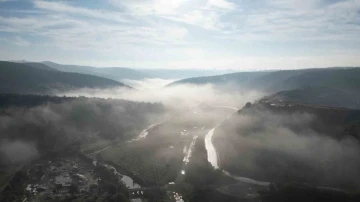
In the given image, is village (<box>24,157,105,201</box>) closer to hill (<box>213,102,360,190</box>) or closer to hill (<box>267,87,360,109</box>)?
hill (<box>213,102,360,190</box>)

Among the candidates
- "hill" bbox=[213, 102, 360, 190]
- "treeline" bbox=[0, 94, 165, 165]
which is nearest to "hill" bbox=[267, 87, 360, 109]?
"hill" bbox=[213, 102, 360, 190]

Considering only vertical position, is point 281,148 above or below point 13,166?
above

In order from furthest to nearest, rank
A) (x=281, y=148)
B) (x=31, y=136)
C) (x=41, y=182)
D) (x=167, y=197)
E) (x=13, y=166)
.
Answer: (x=31, y=136)
(x=13, y=166)
(x=281, y=148)
(x=41, y=182)
(x=167, y=197)

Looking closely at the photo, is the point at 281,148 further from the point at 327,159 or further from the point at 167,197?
the point at 167,197

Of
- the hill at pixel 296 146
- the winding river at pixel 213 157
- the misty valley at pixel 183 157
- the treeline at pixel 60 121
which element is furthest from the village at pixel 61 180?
the hill at pixel 296 146

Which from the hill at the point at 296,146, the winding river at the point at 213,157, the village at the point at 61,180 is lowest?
the village at the point at 61,180

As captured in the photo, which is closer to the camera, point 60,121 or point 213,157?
point 213,157

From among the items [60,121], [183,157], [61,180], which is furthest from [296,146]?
[60,121]

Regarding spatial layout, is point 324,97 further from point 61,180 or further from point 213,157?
point 61,180

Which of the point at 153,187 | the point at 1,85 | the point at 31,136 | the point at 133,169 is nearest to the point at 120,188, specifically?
the point at 153,187

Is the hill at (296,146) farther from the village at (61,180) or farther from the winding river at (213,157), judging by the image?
the village at (61,180)

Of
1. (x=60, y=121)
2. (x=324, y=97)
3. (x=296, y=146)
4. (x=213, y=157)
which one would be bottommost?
(x=213, y=157)
